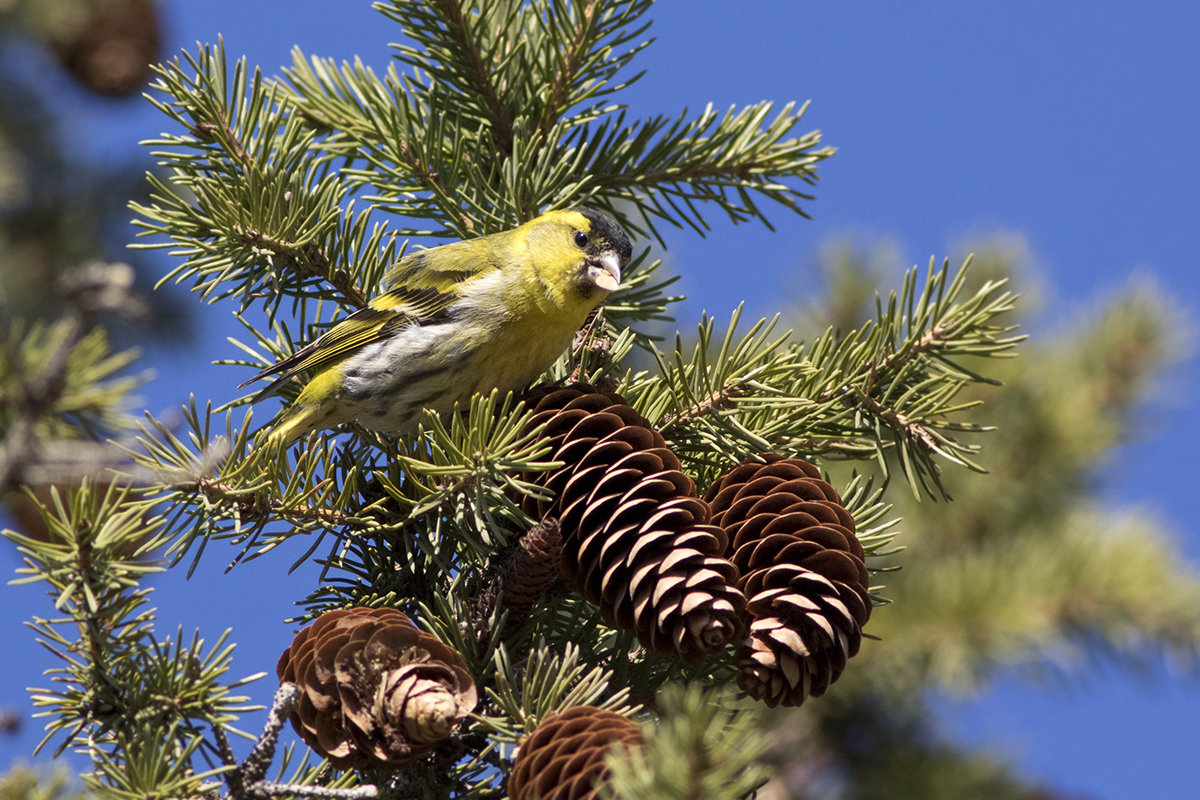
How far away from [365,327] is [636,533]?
2.96 feet

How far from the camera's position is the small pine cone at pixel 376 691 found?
1223 mm

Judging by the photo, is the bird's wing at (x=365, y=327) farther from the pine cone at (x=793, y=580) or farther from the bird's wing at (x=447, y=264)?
the pine cone at (x=793, y=580)

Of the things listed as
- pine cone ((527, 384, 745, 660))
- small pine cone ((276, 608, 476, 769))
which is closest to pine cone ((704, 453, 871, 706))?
pine cone ((527, 384, 745, 660))

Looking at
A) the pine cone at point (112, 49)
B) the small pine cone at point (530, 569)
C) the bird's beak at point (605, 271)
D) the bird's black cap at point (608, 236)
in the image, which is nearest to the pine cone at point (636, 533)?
the small pine cone at point (530, 569)

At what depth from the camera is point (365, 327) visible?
6.80 ft

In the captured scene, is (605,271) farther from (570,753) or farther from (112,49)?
(112,49)

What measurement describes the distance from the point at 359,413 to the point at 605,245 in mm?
593

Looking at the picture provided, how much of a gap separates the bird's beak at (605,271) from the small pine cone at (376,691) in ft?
3.07

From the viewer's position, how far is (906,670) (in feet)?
10.2

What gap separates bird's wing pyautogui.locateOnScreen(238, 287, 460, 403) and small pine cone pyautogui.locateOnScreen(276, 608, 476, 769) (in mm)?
680

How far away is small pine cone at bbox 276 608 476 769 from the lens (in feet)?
4.01

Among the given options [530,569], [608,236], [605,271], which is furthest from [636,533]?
[608,236]

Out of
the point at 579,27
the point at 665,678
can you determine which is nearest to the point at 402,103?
the point at 579,27

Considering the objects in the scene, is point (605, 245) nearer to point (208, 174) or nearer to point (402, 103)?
point (402, 103)
